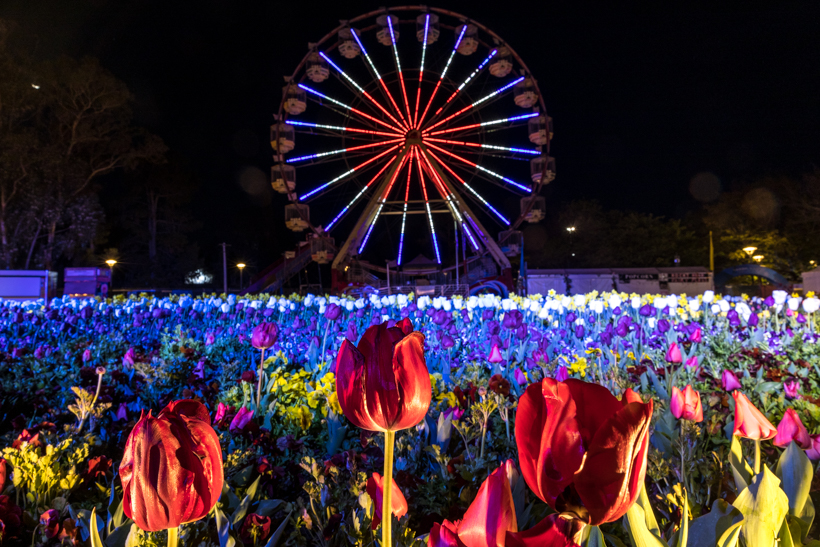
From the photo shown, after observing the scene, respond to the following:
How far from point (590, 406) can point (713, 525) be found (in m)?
0.47

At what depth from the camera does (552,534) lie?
401mm

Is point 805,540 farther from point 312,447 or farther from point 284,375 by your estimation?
point 284,375

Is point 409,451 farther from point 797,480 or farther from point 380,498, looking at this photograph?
point 797,480

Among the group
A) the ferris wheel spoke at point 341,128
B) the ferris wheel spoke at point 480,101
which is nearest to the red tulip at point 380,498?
the ferris wheel spoke at point 341,128

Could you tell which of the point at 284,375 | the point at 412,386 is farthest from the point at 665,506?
the point at 284,375

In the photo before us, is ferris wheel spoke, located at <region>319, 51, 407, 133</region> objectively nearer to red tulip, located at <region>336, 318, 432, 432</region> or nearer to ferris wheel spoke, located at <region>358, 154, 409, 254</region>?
ferris wheel spoke, located at <region>358, 154, 409, 254</region>

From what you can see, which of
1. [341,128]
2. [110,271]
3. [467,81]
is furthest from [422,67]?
[110,271]

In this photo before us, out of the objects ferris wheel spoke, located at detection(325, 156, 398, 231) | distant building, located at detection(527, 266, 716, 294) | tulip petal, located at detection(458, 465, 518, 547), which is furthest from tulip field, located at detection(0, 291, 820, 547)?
distant building, located at detection(527, 266, 716, 294)

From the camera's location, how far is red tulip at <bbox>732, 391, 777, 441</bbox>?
96cm

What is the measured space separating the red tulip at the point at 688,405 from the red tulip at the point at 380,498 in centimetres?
81

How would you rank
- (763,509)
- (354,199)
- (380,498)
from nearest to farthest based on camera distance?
1. (763,509)
2. (380,498)
3. (354,199)

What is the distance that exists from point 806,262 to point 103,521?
3508cm

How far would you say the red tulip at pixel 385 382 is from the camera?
63 centimetres

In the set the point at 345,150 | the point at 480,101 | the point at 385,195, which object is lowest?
the point at 385,195
